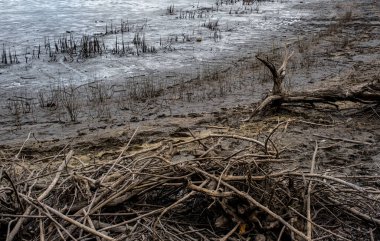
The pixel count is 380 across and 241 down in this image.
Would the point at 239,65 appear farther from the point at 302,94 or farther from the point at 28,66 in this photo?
the point at 28,66

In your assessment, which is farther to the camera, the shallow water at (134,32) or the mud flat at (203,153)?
the shallow water at (134,32)

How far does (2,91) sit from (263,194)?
7601 millimetres

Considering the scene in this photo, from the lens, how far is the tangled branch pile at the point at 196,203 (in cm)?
284

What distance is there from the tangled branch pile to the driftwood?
10.00 ft

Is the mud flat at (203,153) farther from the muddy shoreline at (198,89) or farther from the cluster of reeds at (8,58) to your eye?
the cluster of reeds at (8,58)

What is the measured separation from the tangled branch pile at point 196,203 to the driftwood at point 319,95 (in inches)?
120

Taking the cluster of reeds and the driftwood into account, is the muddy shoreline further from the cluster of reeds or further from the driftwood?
the cluster of reeds

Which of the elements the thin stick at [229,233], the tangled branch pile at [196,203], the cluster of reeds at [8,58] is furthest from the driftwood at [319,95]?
the cluster of reeds at [8,58]

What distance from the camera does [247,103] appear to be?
7727 mm

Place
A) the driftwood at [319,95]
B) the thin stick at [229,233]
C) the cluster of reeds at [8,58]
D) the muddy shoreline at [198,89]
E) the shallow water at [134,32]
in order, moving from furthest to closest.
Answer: the cluster of reeds at [8,58] < the shallow water at [134,32] < the muddy shoreline at [198,89] < the driftwood at [319,95] < the thin stick at [229,233]

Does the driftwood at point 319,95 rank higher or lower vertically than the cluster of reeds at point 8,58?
higher

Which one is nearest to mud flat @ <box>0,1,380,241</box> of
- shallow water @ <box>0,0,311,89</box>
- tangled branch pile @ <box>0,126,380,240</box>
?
tangled branch pile @ <box>0,126,380,240</box>

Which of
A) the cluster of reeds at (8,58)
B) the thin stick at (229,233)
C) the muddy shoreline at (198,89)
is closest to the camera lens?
the thin stick at (229,233)

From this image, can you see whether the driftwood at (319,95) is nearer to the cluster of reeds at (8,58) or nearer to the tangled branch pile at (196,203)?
the tangled branch pile at (196,203)
